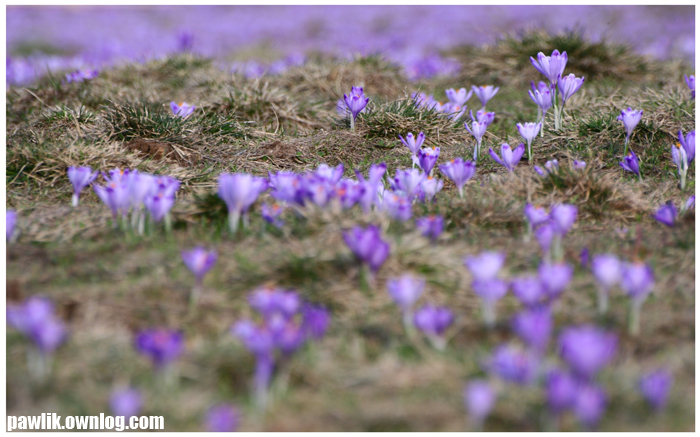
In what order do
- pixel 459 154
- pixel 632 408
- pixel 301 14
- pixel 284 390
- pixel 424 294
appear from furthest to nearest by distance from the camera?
pixel 301 14 < pixel 459 154 < pixel 424 294 < pixel 284 390 < pixel 632 408

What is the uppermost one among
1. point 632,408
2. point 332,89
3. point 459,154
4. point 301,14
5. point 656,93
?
point 301,14

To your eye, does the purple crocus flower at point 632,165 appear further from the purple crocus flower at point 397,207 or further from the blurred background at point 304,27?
the blurred background at point 304,27

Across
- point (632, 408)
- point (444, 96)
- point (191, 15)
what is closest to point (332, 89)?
point (444, 96)

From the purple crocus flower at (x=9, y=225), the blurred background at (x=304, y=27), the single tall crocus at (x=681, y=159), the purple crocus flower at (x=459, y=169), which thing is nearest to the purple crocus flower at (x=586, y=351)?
the purple crocus flower at (x=459, y=169)

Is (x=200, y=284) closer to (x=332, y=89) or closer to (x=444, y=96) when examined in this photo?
(x=332, y=89)

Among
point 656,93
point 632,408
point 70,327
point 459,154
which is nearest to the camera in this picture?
point 632,408

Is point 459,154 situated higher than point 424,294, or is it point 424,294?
point 459,154
